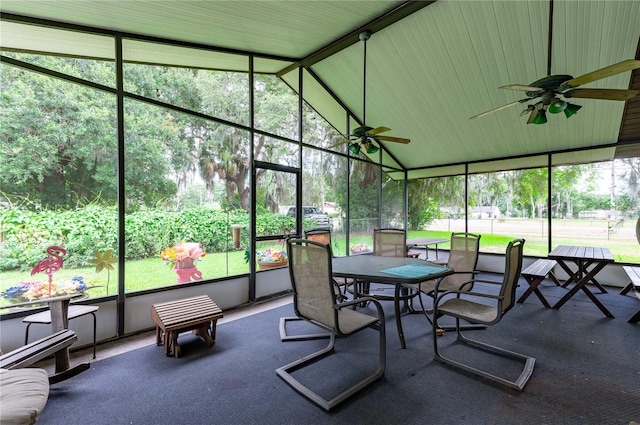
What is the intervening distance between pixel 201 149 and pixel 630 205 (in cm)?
737

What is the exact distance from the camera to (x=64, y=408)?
6.24 ft

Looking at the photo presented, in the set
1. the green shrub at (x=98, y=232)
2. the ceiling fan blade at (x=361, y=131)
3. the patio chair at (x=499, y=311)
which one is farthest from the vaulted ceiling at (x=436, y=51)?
the patio chair at (x=499, y=311)

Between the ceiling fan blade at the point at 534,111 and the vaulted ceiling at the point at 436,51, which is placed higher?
the vaulted ceiling at the point at 436,51

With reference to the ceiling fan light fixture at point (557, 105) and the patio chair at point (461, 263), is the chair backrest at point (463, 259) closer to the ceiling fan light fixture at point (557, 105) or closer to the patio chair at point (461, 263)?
the patio chair at point (461, 263)

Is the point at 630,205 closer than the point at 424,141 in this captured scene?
Yes

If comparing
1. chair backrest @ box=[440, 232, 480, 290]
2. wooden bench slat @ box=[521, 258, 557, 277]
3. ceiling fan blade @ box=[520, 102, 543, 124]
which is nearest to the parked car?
chair backrest @ box=[440, 232, 480, 290]

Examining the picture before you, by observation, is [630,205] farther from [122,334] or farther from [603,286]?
[122,334]

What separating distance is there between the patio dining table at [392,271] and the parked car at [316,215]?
1.62 meters

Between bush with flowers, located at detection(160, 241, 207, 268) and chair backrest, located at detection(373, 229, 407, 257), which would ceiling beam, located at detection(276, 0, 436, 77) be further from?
bush with flowers, located at detection(160, 241, 207, 268)

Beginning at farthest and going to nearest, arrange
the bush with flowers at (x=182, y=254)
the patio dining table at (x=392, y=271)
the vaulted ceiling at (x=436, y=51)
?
the bush with flowers at (x=182, y=254), the vaulted ceiling at (x=436, y=51), the patio dining table at (x=392, y=271)

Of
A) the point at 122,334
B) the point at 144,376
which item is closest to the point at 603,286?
the point at 144,376

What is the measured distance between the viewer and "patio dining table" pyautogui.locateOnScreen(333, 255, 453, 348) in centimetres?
248

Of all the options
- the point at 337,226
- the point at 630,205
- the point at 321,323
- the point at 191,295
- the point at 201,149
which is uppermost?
the point at 201,149

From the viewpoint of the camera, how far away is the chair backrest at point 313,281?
1.98 meters
